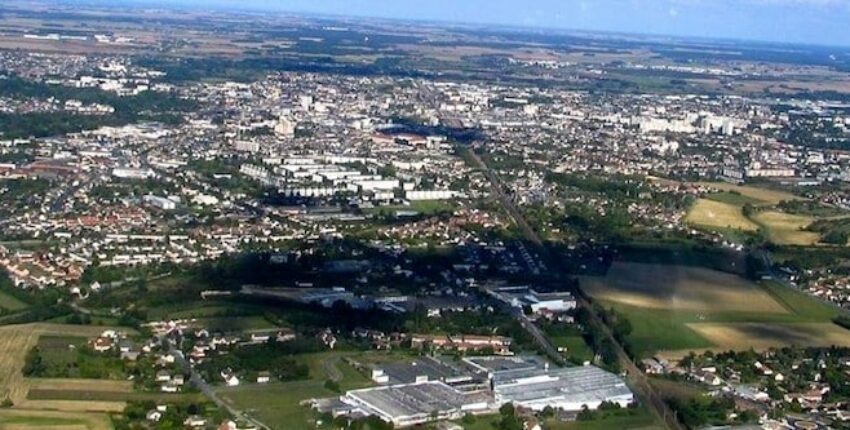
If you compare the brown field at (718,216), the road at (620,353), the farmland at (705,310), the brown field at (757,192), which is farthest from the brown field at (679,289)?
the brown field at (757,192)

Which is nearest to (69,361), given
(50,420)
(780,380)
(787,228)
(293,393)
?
(50,420)

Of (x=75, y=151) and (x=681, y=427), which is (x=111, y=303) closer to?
(x=681, y=427)

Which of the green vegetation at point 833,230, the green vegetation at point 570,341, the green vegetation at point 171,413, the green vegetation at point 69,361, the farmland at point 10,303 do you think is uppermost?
the green vegetation at point 171,413

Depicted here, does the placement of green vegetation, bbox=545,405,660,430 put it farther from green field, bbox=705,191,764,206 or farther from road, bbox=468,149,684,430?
green field, bbox=705,191,764,206

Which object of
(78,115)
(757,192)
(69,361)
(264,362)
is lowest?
(78,115)

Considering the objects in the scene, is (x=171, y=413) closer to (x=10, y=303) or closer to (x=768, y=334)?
(x=10, y=303)

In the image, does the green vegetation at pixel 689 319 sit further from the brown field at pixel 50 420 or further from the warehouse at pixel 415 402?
the brown field at pixel 50 420

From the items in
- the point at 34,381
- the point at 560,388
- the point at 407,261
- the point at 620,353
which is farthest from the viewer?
the point at 407,261

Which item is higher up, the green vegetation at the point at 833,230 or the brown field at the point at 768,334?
the brown field at the point at 768,334

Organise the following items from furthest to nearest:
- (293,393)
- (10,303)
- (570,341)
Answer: (10,303), (570,341), (293,393)
